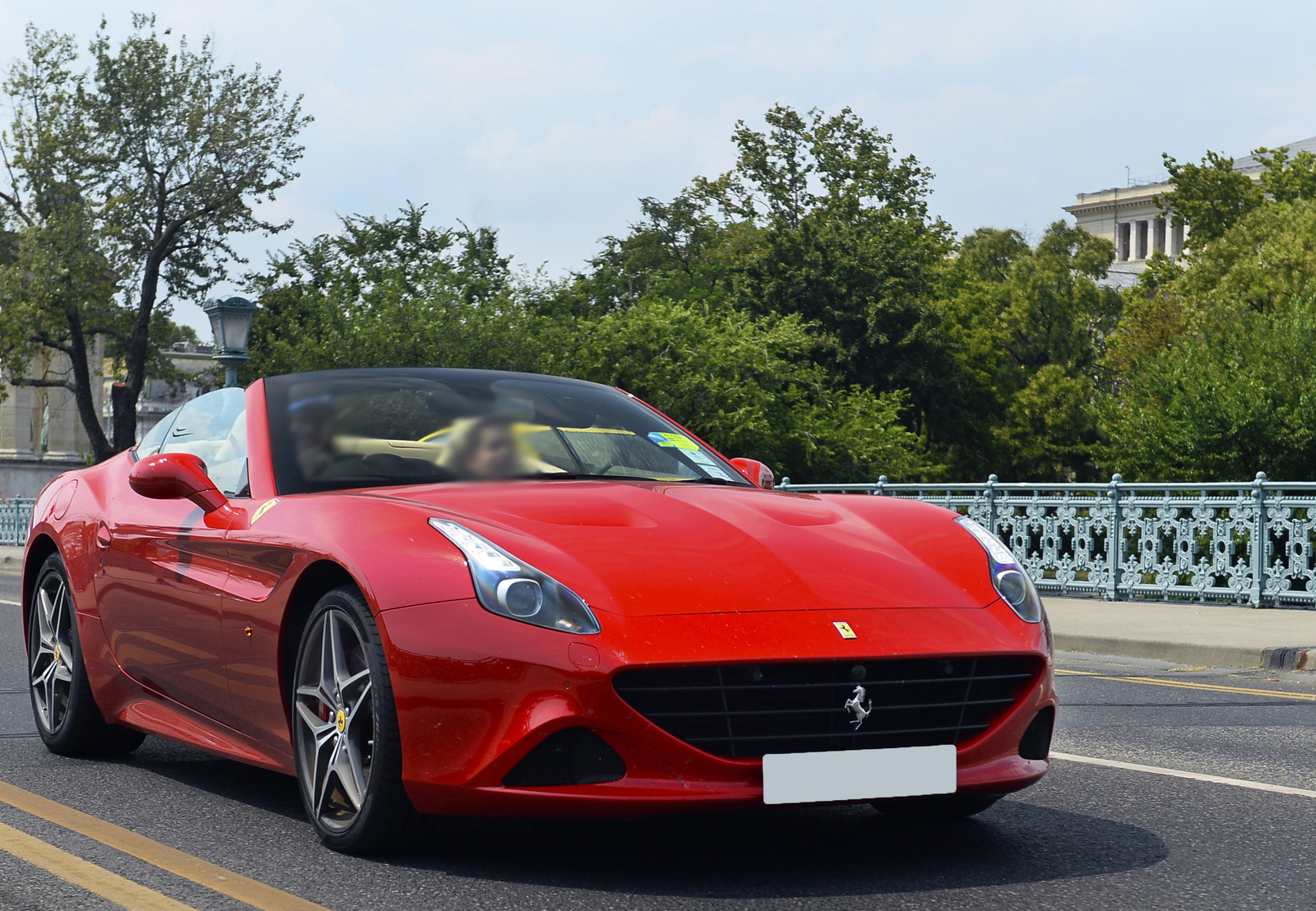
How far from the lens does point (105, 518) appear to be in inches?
215

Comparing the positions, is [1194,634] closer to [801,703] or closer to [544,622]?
[801,703]

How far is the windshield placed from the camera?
4.62m

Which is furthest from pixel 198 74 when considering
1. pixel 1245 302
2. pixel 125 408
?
pixel 1245 302

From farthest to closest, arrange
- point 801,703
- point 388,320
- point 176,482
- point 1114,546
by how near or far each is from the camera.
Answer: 1. point 388,320
2. point 1114,546
3. point 176,482
4. point 801,703

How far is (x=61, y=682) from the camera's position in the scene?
19.3 feet

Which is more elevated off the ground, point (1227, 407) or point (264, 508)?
point (264, 508)

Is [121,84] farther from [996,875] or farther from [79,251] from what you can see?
[996,875]

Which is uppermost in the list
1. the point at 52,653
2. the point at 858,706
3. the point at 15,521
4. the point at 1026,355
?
the point at 1026,355

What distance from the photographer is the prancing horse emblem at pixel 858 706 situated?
11.8 feet

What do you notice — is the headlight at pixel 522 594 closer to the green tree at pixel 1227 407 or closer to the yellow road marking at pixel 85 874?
the yellow road marking at pixel 85 874

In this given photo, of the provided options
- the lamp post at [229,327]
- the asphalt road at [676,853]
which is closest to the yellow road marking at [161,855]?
the asphalt road at [676,853]

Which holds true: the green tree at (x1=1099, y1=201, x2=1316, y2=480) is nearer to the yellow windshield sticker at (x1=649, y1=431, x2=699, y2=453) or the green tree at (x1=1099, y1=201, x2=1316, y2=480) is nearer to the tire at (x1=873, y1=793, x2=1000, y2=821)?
the yellow windshield sticker at (x1=649, y1=431, x2=699, y2=453)

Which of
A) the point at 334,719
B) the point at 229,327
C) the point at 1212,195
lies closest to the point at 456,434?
the point at 334,719

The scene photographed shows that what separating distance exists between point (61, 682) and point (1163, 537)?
11735 millimetres
